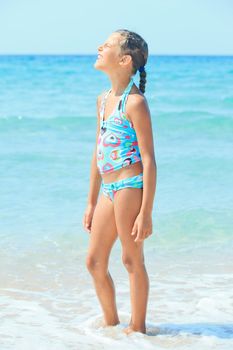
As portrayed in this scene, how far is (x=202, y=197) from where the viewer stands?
7.91m

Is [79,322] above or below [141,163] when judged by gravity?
below

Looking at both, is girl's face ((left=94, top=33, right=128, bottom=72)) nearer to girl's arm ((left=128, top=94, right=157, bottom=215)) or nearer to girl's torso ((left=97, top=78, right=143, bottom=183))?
girl's torso ((left=97, top=78, right=143, bottom=183))

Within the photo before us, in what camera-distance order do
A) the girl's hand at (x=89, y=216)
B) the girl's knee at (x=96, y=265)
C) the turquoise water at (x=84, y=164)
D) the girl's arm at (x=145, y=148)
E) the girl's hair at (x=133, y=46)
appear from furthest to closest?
the turquoise water at (x=84, y=164)
the girl's hand at (x=89, y=216)
the girl's knee at (x=96, y=265)
the girl's hair at (x=133, y=46)
the girl's arm at (x=145, y=148)

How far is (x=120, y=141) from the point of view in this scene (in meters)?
3.75

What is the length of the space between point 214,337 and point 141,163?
1.04m

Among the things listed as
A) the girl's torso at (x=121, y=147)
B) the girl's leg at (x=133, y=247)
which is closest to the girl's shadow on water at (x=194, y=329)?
the girl's leg at (x=133, y=247)

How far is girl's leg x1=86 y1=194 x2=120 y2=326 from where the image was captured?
3826 millimetres

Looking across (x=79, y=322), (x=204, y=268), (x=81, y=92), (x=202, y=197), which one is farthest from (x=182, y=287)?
(x=81, y=92)

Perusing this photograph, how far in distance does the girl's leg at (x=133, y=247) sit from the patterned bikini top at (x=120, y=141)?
0.47ft

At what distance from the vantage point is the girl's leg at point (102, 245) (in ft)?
12.6

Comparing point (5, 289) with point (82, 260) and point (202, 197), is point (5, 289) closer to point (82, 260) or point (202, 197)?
point (82, 260)

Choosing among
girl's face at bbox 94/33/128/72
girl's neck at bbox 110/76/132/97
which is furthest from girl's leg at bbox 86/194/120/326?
girl's face at bbox 94/33/128/72

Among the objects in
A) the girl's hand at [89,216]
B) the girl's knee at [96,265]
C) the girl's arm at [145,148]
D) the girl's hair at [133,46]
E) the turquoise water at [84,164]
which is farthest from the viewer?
the turquoise water at [84,164]

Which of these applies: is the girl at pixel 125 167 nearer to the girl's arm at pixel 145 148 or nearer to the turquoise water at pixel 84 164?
the girl's arm at pixel 145 148
